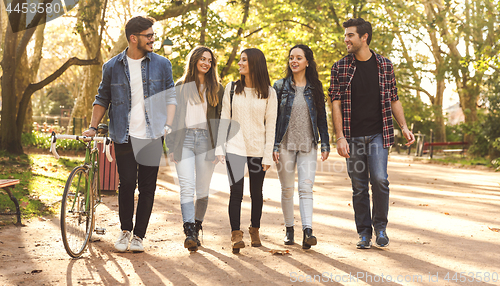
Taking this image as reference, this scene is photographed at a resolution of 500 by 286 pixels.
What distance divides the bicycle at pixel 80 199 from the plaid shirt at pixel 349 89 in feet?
7.74

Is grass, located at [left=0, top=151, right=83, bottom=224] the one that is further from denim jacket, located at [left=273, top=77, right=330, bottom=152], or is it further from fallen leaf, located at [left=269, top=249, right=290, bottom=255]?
denim jacket, located at [left=273, top=77, right=330, bottom=152]

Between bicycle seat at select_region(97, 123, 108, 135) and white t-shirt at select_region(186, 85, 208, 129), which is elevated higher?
white t-shirt at select_region(186, 85, 208, 129)

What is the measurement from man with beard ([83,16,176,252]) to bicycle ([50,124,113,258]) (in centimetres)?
23

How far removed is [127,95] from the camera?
489 cm

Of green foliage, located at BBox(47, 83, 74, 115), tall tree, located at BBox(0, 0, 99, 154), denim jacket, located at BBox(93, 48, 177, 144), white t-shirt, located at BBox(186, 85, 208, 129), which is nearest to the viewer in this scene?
denim jacket, located at BBox(93, 48, 177, 144)

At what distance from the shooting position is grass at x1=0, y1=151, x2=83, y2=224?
282 inches

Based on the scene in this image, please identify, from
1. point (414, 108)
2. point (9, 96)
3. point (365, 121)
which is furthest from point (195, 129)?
point (414, 108)

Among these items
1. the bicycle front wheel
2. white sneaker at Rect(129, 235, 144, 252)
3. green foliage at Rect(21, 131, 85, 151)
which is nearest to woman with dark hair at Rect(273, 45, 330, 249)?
white sneaker at Rect(129, 235, 144, 252)

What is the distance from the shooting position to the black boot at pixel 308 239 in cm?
501

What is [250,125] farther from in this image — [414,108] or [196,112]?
[414,108]

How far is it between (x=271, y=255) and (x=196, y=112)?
1575 mm

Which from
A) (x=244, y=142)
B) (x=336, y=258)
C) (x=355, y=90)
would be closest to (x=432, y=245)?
(x=336, y=258)

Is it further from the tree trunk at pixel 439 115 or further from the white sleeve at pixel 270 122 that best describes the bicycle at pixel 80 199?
the tree trunk at pixel 439 115

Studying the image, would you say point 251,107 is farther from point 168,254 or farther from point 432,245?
point 432,245
